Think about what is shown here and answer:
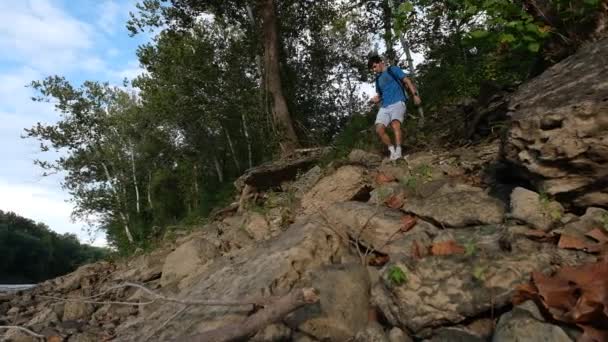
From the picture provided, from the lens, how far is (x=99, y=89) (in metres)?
33.4

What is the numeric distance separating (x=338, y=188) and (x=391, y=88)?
1996mm

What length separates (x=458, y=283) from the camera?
3.18m

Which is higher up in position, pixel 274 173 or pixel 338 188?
pixel 274 173

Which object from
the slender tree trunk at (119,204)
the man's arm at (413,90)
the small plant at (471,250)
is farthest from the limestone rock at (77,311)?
the slender tree trunk at (119,204)

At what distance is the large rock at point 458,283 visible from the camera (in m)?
3.06

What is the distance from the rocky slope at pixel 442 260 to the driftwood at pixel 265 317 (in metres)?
0.05

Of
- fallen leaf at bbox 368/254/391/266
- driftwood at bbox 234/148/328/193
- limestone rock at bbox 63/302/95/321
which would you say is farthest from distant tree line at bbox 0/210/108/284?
fallen leaf at bbox 368/254/391/266

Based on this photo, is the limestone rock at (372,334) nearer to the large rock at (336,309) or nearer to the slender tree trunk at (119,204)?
the large rock at (336,309)

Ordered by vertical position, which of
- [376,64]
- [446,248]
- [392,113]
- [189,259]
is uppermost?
[376,64]

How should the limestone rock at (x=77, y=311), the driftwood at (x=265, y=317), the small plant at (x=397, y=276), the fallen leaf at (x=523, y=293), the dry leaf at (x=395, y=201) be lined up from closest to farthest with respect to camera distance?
the fallen leaf at (x=523, y=293) < the small plant at (x=397, y=276) < the driftwood at (x=265, y=317) < the dry leaf at (x=395, y=201) < the limestone rock at (x=77, y=311)

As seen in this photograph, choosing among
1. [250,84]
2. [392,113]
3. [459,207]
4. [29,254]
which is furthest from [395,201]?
[29,254]

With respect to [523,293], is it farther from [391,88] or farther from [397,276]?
[391,88]

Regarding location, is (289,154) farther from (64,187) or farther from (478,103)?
(64,187)

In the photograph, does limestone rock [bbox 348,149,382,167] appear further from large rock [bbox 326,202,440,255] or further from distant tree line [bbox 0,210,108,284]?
distant tree line [bbox 0,210,108,284]
